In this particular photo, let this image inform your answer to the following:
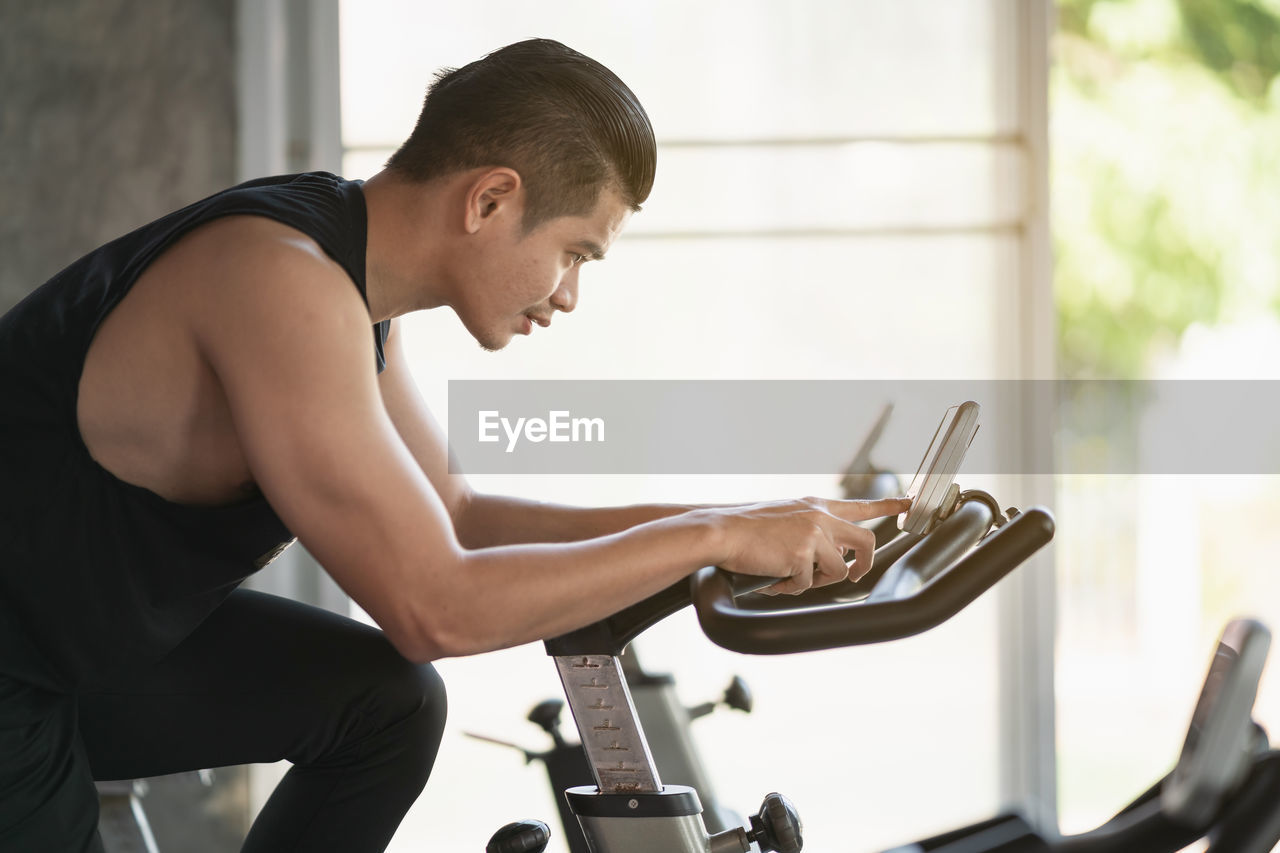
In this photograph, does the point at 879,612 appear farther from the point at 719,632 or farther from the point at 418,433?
the point at 418,433

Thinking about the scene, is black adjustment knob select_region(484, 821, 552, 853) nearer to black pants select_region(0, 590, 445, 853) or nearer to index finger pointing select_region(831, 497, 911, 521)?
black pants select_region(0, 590, 445, 853)

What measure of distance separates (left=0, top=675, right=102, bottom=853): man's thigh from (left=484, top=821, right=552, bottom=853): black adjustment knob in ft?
1.31

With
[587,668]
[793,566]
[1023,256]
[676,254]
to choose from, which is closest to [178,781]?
[676,254]

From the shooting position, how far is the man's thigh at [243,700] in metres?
1.14

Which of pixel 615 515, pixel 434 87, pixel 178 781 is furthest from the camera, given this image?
→ pixel 178 781

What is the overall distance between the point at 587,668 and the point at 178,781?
6.88 feet

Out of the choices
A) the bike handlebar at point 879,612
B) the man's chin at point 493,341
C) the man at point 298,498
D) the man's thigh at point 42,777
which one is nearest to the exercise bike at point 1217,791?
the bike handlebar at point 879,612

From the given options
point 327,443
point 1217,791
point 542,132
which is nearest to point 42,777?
point 327,443

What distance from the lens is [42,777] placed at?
1.00 m

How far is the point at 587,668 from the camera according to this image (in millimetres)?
982

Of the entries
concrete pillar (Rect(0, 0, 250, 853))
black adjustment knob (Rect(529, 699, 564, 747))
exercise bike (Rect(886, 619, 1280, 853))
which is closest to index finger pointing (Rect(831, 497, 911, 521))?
exercise bike (Rect(886, 619, 1280, 853))

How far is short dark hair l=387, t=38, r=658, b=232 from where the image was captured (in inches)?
43.2

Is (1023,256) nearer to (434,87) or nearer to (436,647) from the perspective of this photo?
(434,87)

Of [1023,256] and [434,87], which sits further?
[1023,256]
